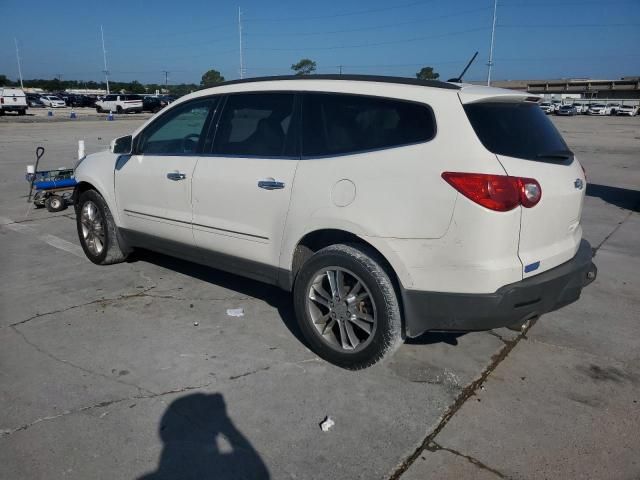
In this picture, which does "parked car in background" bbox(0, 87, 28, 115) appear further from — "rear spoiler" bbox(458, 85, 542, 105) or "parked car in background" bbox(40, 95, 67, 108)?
"rear spoiler" bbox(458, 85, 542, 105)

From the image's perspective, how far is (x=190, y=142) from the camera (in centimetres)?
442

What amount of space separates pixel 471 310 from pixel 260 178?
5.56 ft

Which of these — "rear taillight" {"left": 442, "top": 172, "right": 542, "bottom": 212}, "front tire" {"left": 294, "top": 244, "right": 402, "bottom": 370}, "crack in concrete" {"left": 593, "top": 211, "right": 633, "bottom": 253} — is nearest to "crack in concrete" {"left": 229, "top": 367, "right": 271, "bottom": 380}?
"front tire" {"left": 294, "top": 244, "right": 402, "bottom": 370}

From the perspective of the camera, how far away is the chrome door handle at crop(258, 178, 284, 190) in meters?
3.59

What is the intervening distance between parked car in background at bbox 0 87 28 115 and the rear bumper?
44.2 meters

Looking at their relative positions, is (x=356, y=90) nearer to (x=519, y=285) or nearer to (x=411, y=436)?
(x=519, y=285)

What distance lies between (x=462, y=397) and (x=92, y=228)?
4.09m

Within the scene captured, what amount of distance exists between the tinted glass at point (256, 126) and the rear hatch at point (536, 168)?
1.34m

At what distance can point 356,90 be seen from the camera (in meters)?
3.39

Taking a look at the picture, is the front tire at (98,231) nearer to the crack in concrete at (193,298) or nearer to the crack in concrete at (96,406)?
the crack in concrete at (193,298)

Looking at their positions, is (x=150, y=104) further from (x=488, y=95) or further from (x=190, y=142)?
(x=488, y=95)

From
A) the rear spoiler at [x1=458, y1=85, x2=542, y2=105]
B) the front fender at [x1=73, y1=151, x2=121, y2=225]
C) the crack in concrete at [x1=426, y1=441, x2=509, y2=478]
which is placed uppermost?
the rear spoiler at [x1=458, y1=85, x2=542, y2=105]

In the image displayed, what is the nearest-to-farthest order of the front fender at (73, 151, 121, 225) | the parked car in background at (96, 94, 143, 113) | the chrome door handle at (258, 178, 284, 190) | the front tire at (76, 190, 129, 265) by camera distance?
1. the chrome door handle at (258, 178, 284, 190)
2. the front fender at (73, 151, 121, 225)
3. the front tire at (76, 190, 129, 265)
4. the parked car in background at (96, 94, 143, 113)

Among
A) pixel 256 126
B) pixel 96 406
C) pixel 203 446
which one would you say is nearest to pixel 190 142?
pixel 256 126
